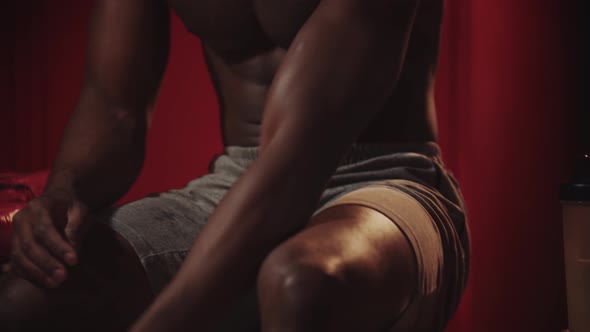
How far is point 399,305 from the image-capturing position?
73cm

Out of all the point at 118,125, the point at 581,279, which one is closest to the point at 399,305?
the point at 118,125

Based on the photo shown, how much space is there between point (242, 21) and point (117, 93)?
22 cm

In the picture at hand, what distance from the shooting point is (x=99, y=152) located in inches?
39.4

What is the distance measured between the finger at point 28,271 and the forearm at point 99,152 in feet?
0.38

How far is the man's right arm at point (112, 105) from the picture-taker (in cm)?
97

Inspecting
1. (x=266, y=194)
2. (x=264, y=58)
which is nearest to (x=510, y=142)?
(x=264, y=58)

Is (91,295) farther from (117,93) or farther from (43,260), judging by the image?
(117,93)

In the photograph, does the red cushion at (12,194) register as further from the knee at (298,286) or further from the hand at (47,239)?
the knee at (298,286)

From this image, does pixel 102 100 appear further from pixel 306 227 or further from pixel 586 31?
pixel 586 31

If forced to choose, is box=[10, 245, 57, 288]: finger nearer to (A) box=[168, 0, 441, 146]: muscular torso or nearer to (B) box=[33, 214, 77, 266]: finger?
(B) box=[33, 214, 77, 266]: finger

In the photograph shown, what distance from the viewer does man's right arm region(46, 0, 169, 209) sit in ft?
3.29

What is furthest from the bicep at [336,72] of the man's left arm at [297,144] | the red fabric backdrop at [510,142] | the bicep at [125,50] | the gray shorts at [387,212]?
the red fabric backdrop at [510,142]

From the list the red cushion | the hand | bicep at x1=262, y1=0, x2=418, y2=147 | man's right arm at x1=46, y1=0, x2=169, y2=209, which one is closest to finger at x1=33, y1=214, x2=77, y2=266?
the hand

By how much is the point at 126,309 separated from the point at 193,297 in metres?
0.26
